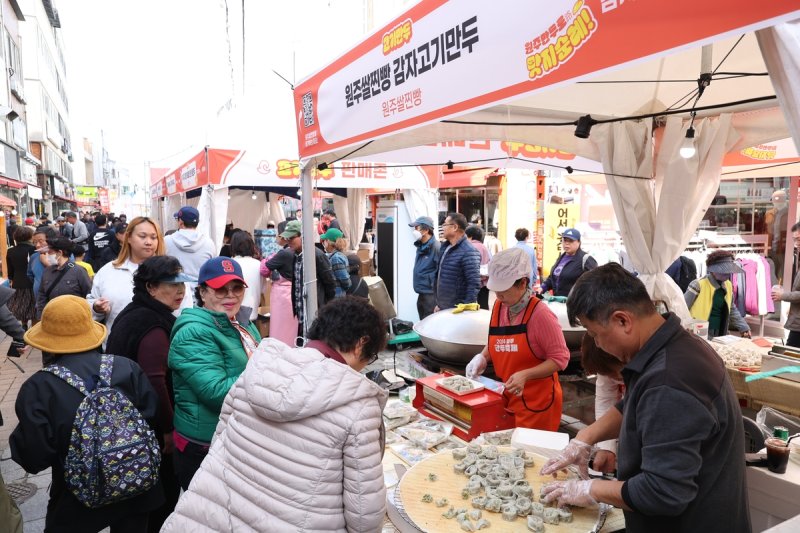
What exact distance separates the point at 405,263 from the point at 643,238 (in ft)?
15.8

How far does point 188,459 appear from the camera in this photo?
2279 mm

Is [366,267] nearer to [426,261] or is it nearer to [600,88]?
[426,261]

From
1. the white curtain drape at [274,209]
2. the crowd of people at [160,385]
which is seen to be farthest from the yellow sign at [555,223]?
the crowd of people at [160,385]

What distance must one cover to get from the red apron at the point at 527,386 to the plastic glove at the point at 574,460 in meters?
0.84

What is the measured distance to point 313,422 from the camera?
146 cm

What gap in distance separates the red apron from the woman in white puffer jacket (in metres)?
1.43

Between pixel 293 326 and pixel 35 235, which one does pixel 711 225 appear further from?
pixel 35 235

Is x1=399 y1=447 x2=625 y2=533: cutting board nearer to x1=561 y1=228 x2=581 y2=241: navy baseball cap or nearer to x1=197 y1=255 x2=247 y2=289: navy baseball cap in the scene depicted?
x1=197 y1=255 x2=247 y2=289: navy baseball cap

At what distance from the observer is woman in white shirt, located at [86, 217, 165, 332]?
3.51 m

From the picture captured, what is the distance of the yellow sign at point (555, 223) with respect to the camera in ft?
33.9

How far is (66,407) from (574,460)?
6.59 feet

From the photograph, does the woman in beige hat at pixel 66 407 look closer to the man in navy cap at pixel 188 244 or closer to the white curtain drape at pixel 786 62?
the white curtain drape at pixel 786 62

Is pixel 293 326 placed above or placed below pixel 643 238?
below

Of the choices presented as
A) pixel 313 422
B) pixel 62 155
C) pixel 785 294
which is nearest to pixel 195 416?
pixel 313 422
